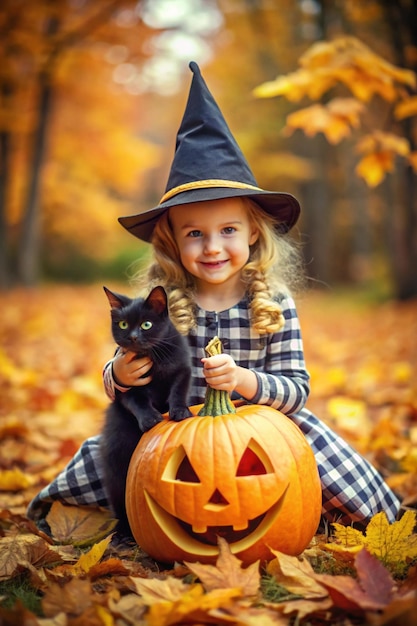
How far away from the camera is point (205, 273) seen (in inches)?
98.7

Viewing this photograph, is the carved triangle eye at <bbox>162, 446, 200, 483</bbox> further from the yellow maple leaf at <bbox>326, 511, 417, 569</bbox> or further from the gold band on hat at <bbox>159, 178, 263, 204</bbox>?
the gold band on hat at <bbox>159, 178, 263, 204</bbox>

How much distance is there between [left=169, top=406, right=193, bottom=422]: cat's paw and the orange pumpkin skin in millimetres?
31

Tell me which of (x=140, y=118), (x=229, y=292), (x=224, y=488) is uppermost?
(x=140, y=118)

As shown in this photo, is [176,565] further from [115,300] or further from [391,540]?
[115,300]

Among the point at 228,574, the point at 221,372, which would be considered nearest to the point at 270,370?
the point at 221,372

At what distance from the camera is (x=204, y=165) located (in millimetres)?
2463

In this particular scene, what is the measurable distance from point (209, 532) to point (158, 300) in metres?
0.87

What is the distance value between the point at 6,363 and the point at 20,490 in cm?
257

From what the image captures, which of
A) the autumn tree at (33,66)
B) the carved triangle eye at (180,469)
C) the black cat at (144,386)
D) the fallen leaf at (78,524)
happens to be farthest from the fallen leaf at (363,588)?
the autumn tree at (33,66)

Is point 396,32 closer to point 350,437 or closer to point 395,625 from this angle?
point 350,437

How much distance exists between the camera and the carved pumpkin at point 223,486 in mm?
2008

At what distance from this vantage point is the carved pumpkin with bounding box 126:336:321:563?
2008 mm

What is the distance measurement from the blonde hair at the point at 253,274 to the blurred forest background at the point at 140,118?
2451 mm

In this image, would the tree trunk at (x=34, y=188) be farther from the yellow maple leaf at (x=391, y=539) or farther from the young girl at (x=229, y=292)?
the yellow maple leaf at (x=391, y=539)
